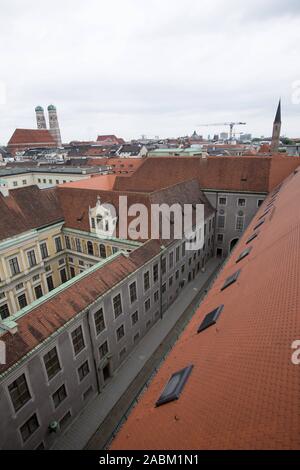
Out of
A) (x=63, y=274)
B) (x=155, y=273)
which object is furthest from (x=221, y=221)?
(x=63, y=274)

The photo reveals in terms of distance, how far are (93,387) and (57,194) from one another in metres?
27.0

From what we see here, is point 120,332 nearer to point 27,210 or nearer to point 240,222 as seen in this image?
point 27,210

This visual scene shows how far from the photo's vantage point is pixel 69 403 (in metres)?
20.1

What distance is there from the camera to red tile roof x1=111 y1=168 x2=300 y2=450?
719cm

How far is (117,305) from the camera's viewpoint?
2381 centimetres

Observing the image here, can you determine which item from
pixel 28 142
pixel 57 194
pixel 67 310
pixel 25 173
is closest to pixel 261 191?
pixel 57 194

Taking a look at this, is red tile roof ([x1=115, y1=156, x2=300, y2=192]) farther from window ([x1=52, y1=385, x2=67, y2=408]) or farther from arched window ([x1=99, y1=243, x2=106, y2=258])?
window ([x1=52, y1=385, x2=67, y2=408])

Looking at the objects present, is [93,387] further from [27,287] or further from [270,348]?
[270,348]

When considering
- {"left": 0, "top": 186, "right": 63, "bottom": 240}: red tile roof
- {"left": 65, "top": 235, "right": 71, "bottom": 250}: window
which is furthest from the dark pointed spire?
{"left": 65, "top": 235, "right": 71, "bottom": 250}: window

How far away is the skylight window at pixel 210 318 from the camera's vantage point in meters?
15.0

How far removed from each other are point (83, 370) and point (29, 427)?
4959 millimetres

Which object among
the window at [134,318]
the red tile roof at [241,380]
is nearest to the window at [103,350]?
the window at [134,318]

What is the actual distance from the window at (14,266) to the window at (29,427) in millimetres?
17286
